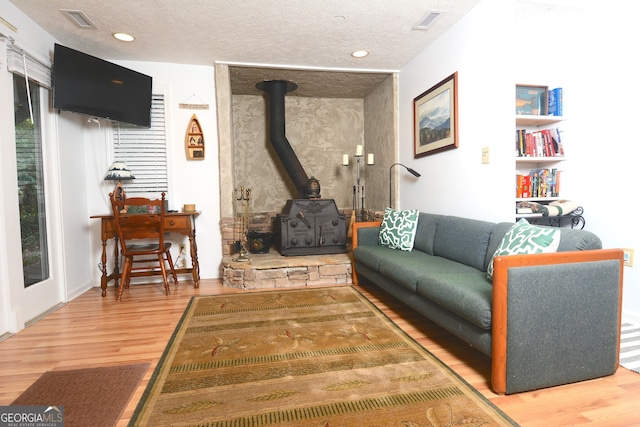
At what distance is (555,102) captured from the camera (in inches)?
107

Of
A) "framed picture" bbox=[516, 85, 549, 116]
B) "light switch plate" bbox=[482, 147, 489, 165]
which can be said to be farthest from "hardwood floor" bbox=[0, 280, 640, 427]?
"framed picture" bbox=[516, 85, 549, 116]

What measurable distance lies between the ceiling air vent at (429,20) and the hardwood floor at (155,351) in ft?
7.71

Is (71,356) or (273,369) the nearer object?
(273,369)

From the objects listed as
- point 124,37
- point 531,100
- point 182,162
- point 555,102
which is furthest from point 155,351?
point 555,102

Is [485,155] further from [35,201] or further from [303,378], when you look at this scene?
[35,201]

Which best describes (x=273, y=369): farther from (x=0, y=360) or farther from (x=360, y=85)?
(x=360, y=85)

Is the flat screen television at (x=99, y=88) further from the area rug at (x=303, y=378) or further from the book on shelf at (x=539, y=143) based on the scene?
the book on shelf at (x=539, y=143)

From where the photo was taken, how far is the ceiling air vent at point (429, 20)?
261 cm

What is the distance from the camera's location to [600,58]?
2529 millimetres

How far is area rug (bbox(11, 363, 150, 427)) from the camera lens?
4.61ft

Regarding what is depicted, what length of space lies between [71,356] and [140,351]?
0.39m

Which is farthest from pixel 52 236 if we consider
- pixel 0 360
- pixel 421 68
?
pixel 421 68

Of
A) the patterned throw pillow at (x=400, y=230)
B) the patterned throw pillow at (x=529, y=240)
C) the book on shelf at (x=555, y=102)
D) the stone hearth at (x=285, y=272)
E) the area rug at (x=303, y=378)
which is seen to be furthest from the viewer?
the stone hearth at (x=285, y=272)

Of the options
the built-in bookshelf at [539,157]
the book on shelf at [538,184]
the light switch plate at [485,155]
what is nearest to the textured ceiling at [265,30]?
the built-in bookshelf at [539,157]
